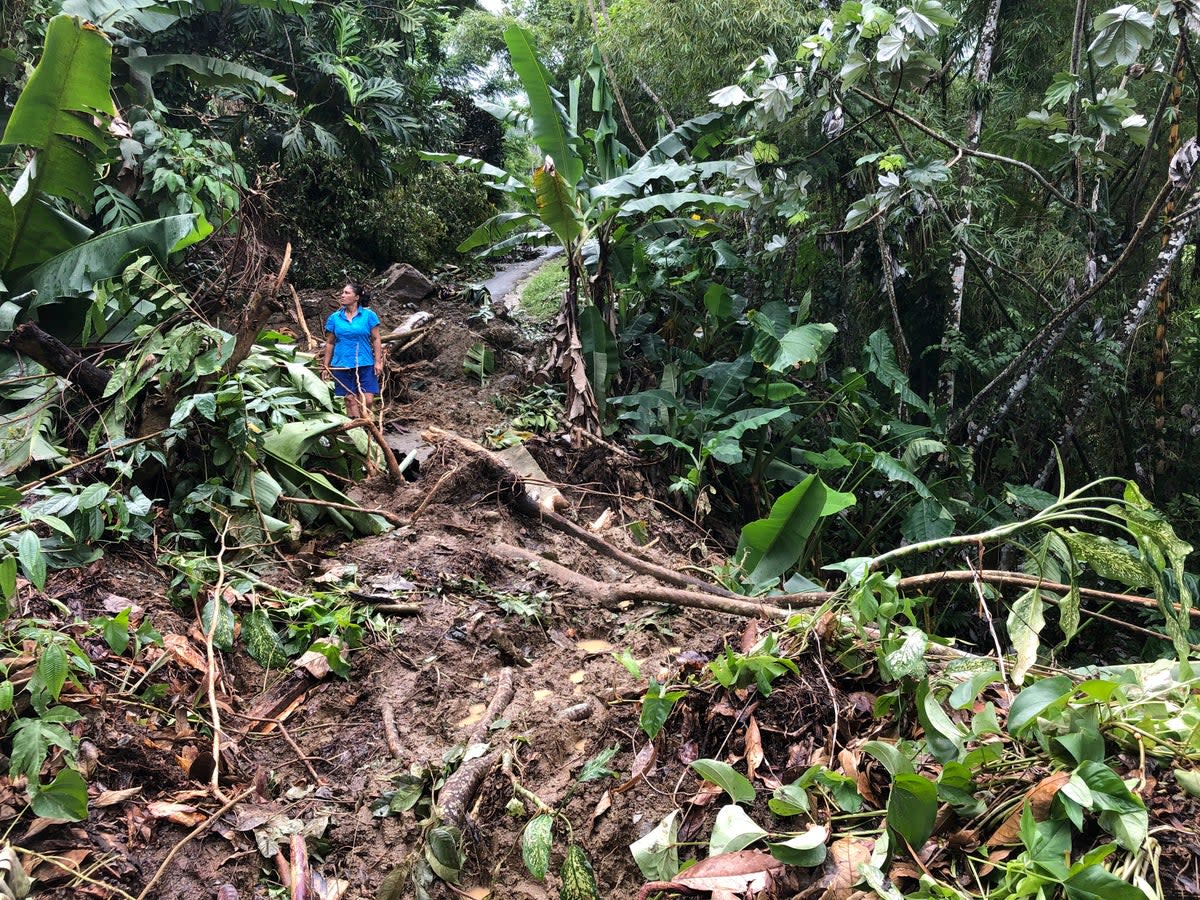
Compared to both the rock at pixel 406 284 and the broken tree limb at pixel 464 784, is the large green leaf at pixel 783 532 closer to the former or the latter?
the broken tree limb at pixel 464 784

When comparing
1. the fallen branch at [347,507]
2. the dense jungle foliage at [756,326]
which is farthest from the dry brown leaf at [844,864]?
the fallen branch at [347,507]

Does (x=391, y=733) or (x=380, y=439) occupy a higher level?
(x=380, y=439)

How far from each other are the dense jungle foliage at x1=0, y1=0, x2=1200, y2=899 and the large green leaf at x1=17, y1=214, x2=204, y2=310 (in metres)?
0.04

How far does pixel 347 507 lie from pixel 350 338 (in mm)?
2227

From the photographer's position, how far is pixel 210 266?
718 centimetres

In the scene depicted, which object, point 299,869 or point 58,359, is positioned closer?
point 299,869

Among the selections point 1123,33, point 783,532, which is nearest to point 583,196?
point 1123,33

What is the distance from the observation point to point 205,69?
7.62 metres

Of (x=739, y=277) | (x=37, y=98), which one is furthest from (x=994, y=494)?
(x=37, y=98)

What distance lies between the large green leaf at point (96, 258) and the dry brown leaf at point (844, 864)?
4651 millimetres

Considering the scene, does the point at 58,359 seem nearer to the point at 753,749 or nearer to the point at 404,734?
the point at 404,734

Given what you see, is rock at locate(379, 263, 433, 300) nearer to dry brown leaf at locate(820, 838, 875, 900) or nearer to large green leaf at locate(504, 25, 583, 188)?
large green leaf at locate(504, 25, 583, 188)

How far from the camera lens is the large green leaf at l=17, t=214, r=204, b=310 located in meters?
4.27

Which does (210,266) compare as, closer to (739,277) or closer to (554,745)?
(739,277)
